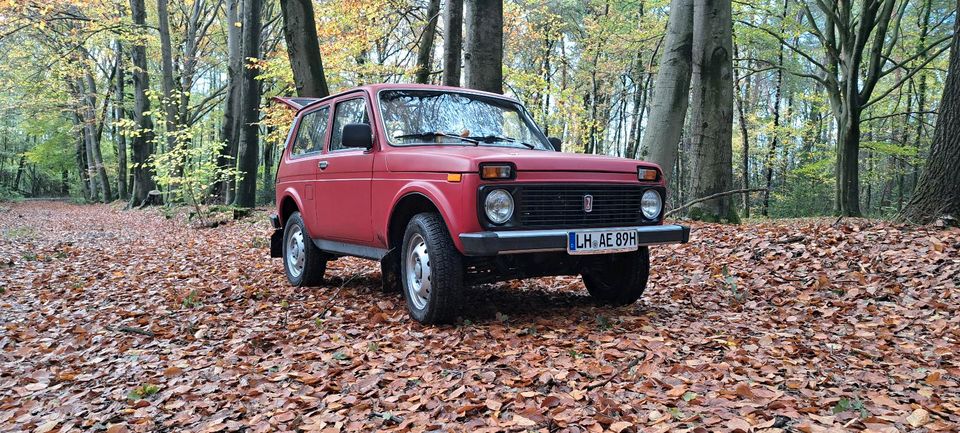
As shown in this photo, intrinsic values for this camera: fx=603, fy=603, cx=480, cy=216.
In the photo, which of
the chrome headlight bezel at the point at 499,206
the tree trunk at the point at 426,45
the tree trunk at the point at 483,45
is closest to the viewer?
the chrome headlight bezel at the point at 499,206

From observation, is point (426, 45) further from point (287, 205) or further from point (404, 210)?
point (404, 210)

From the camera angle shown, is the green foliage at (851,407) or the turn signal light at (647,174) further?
the turn signal light at (647,174)

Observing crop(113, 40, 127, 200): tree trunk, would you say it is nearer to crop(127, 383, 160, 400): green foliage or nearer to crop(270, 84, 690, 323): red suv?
crop(270, 84, 690, 323): red suv

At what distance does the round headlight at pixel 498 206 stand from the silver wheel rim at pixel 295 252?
3.19 metres

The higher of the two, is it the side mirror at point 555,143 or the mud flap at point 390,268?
the side mirror at point 555,143

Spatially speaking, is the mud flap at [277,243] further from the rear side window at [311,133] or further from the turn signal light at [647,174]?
the turn signal light at [647,174]

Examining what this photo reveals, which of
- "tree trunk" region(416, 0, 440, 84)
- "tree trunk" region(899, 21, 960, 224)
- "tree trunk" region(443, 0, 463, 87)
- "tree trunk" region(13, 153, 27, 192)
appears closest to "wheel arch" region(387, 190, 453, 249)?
"tree trunk" region(899, 21, 960, 224)

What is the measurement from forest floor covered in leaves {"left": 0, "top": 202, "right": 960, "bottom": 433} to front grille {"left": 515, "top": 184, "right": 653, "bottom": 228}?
31.2 inches

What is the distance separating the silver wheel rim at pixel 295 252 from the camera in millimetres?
6688

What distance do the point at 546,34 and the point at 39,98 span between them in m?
24.1

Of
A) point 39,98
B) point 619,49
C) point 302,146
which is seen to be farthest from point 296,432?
point 39,98

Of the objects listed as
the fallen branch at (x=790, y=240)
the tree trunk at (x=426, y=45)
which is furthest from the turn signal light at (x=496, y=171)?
the tree trunk at (x=426, y=45)

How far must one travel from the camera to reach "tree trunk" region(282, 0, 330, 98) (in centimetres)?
1102

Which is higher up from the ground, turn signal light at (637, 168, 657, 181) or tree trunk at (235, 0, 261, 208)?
tree trunk at (235, 0, 261, 208)
